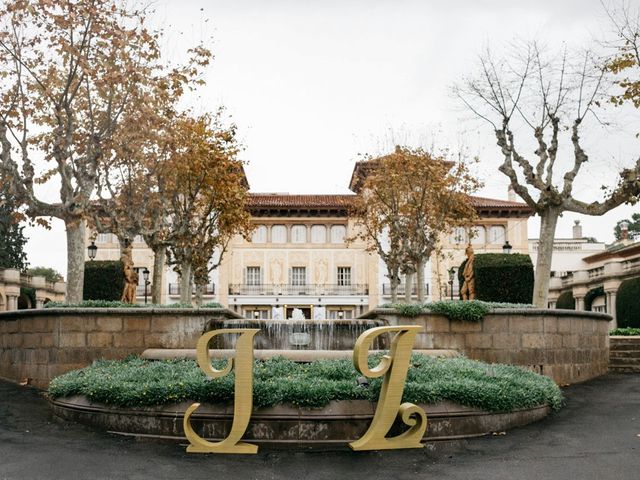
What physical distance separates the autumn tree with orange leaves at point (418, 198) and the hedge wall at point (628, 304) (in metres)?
8.92

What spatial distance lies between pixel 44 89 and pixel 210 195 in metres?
9.00

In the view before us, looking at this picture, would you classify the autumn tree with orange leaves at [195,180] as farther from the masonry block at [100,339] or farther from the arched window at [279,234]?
the arched window at [279,234]

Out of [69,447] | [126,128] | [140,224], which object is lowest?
[69,447]

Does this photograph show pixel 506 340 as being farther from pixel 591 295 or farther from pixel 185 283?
pixel 591 295

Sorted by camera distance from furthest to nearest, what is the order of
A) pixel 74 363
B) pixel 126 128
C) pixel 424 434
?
1. pixel 126 128
2. pixel 74 363
3. pixel 424 434

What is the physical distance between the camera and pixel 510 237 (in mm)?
55781

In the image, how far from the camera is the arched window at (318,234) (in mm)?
56000

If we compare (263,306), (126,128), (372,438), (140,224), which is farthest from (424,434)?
(263,306)

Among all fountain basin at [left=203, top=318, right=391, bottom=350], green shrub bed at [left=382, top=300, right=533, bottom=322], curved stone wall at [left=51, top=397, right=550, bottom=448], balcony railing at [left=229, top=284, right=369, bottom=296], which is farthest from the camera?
balcony railing at [left=229, top=284, right=369, bottom=296]

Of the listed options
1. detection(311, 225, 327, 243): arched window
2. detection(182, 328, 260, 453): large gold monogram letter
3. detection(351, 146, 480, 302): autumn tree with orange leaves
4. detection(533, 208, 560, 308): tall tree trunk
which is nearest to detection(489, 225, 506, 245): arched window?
detection(311, 225, 327, 243): arched window

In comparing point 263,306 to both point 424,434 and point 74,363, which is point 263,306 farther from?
point 424,434

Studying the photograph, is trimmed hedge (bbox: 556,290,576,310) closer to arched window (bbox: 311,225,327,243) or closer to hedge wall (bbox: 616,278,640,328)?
hedge wall (bbox: 616,278,640,328)

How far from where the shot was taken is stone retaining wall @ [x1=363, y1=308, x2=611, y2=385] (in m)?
14.5

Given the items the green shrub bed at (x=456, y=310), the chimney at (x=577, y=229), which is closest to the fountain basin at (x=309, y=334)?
the green shrub bed at (x=456, y=310)
